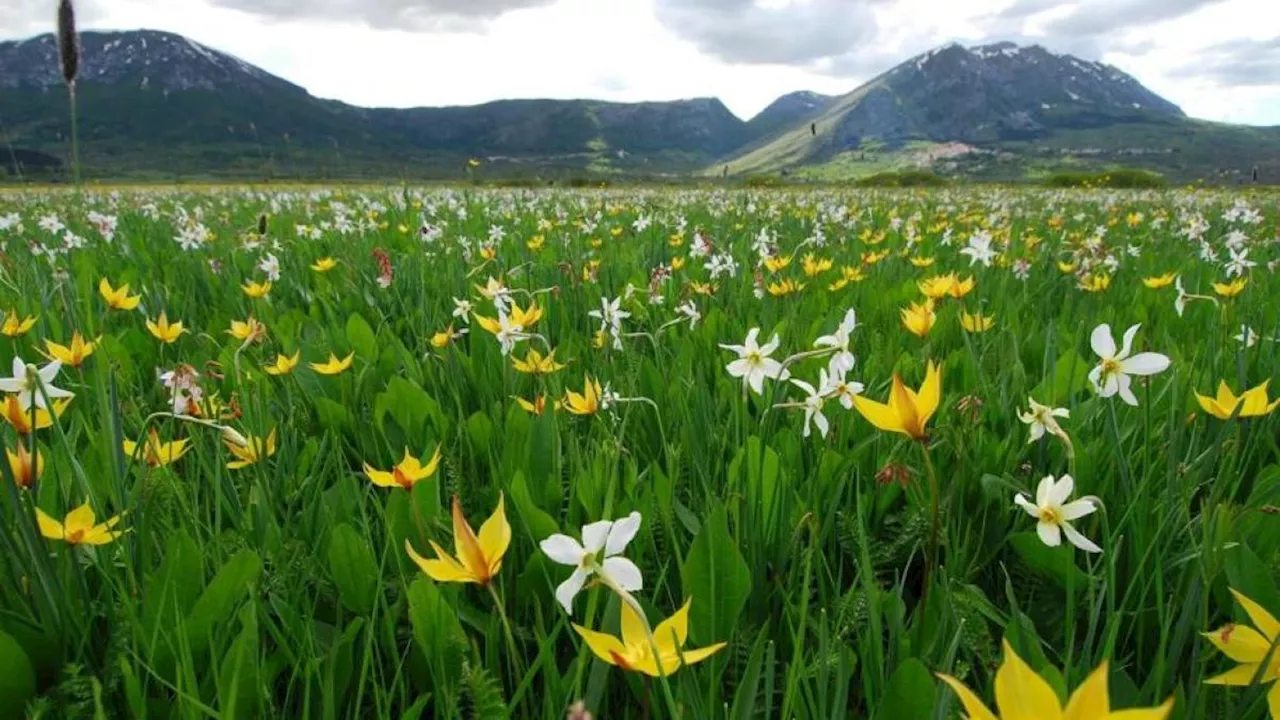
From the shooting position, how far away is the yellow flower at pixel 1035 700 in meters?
0.51

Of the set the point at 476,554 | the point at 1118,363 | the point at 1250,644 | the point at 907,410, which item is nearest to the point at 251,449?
the point at 476,554

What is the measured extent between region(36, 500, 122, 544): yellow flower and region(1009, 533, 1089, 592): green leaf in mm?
1373

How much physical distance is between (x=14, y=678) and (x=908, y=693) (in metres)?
1.10

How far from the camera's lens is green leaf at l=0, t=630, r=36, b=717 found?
38.0 inches

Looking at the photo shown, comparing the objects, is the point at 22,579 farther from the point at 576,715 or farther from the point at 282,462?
the point at 576,715

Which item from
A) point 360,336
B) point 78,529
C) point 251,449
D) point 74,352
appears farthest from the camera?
point 360,336

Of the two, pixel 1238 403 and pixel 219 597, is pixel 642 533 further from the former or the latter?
pixel 1238 403

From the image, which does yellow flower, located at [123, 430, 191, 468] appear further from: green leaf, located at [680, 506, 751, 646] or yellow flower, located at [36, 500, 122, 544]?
green leaf, located at [680, 506, 751, 646]

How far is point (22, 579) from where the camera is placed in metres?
1.16

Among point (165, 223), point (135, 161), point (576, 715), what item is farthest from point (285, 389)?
point (135, 161)

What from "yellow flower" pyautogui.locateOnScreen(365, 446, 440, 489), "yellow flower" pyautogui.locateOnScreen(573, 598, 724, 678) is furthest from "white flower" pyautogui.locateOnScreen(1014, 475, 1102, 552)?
"yellow flower" pyautogui.locateOnScreen(365, 446, 440, 489)

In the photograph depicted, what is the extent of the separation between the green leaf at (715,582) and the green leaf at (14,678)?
2.77ft

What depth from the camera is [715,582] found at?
1.14 metres

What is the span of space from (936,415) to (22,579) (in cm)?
187
